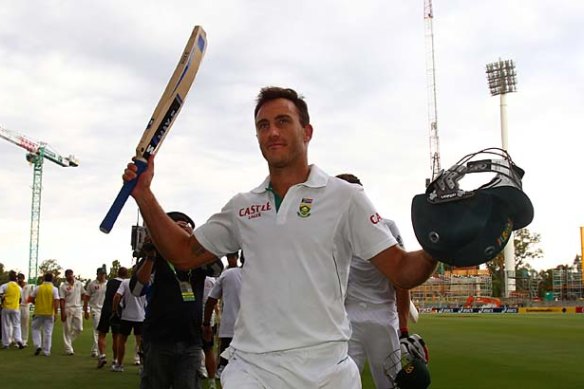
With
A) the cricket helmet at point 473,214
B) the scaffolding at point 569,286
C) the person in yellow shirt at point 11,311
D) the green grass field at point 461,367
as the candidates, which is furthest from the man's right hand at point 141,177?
the scaffolding at point 569,286

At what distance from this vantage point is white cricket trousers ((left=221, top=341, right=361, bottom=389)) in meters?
3.28

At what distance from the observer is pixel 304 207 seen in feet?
11.6

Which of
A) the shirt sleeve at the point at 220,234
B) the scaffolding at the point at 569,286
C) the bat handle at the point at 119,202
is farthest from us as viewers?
the scaffolding at the point at 569,286

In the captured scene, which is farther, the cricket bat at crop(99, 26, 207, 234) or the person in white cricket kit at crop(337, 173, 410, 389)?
the person in white cricket kit at crop(337, 173, 410, 389)

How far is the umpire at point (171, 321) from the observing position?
6781 millimetres

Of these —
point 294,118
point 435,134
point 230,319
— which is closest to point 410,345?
point 294,118

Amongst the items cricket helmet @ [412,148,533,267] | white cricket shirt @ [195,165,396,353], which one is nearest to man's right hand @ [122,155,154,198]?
white cricket shirt @ [195,165,396,353]

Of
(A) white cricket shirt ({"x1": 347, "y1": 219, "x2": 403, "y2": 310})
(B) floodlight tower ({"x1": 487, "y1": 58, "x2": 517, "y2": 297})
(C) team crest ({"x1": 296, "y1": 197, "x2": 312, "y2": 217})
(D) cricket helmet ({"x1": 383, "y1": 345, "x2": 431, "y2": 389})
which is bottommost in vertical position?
(D) cricket helmet ({"x1": 383, "y1": 345, "x2": 431, "y2": 389})

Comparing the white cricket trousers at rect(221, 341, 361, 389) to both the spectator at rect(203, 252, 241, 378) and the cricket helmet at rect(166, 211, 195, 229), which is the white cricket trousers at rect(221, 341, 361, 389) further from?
the spectator at rect(203, 252, 241, 378)

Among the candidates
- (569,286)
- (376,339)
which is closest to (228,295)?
(376,339)

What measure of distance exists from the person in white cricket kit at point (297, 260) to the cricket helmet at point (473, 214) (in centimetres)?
21

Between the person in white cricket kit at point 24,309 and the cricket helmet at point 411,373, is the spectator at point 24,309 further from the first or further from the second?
the cricket helmet at point 411,373

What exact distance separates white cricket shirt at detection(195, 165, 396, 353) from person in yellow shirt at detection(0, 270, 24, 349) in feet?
62.0

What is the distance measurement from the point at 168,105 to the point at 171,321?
336 cm
